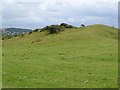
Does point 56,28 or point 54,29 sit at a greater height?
point 56,28

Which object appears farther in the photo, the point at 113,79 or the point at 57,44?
the point at 57,44

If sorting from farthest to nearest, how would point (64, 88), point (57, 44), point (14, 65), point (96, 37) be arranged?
point (96, 37)
point (57, 44)
point (14, 65)
point (64, 88)

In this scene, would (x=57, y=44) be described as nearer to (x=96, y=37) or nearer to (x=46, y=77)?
(x=96, y=37)

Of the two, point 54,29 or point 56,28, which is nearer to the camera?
point 54,29

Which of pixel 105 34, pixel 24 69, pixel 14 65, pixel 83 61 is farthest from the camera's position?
pixel 105 34

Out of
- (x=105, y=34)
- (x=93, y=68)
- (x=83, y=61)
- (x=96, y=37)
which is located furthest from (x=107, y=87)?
(x=105, y=34)

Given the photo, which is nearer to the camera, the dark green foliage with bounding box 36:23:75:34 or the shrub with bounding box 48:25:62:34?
the shrub with bounding box 48:25:62:34

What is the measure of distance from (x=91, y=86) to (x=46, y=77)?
534 centimetres

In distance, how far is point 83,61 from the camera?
43.2 metres

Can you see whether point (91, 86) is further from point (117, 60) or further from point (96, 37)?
point (96, 37)

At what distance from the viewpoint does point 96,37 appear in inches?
2827

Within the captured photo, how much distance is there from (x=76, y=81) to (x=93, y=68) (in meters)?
8.76

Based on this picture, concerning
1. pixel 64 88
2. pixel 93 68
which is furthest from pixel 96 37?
pixel 64 88

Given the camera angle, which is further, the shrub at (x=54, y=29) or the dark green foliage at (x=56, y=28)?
the dark green foliage at (x=56, y=28)
